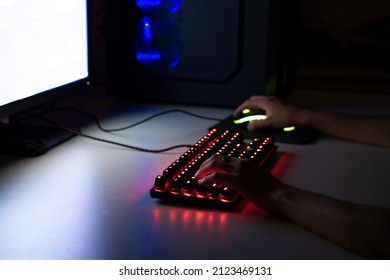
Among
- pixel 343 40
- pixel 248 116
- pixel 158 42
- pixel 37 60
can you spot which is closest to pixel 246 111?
pixel 248 116

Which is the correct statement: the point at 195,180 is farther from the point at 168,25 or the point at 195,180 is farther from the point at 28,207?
the point at 168,25

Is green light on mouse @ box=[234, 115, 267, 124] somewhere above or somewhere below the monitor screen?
below

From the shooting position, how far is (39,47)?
3.20 feet

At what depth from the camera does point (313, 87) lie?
161cm

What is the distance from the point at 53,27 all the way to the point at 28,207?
0.43 m

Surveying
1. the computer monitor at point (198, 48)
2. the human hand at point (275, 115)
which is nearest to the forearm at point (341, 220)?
the human hand at point (275, 115)

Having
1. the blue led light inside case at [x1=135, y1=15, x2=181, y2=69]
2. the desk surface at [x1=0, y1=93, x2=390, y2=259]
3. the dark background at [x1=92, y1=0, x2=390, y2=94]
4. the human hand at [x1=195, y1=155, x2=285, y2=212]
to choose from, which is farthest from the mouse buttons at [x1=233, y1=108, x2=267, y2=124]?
the dark background at [x1=92, y1=0, x2=390, y2=94]

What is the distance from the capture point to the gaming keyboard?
718mm

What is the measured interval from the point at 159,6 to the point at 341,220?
0.84 meters

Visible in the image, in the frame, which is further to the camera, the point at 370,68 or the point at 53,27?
the point at 370,68

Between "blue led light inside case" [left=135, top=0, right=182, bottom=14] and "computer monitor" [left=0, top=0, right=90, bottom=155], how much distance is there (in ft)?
0.70

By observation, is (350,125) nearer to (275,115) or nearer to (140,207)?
(275,115)

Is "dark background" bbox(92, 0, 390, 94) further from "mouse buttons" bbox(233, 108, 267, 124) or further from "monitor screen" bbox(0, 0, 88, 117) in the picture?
"monitor screen" bbox(0, 0, 88, 117)
